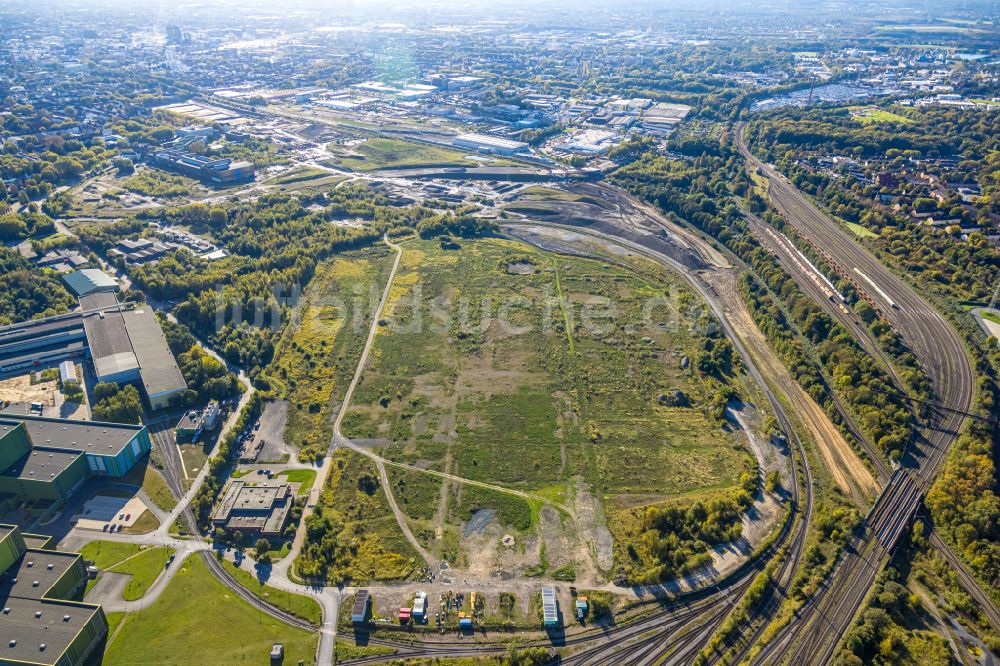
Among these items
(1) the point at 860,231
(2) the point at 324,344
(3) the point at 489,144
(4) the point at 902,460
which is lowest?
(2) the point at 324,344

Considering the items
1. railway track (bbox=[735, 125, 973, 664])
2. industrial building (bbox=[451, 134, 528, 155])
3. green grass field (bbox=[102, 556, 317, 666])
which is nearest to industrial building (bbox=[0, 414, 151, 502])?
green grass field (bbox=[102, 556, 317, 666])

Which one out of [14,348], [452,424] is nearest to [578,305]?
[452,424]

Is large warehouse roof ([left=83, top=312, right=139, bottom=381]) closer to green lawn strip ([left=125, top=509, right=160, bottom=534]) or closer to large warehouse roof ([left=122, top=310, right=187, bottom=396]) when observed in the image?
large warehouse roof ([left=122, top=310, right=187, bottom=396])

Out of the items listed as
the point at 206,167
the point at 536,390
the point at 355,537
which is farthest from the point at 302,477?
the point at 206,167

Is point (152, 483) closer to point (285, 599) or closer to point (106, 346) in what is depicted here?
point (285, 599)

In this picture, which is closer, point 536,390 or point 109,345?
point 536,390

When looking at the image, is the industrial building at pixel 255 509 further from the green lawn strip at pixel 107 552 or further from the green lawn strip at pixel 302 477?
the green lawn strip at pixel 107 552

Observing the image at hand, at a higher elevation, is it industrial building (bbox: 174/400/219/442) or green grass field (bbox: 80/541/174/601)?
industrial building (bbox: 174/400/219/442)
